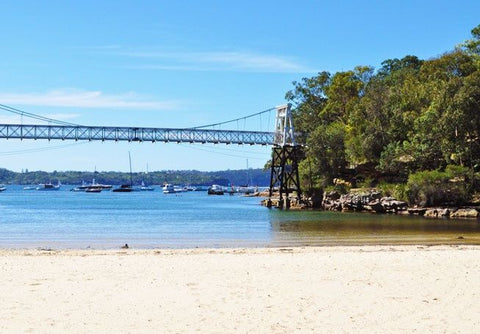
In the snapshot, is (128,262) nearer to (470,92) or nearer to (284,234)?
(284,234)

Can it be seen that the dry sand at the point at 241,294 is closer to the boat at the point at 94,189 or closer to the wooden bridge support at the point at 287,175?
the wooden bridge support at the point at 287,175

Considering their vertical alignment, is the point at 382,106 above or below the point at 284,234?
above

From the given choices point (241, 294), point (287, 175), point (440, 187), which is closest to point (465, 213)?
point (440, 187)

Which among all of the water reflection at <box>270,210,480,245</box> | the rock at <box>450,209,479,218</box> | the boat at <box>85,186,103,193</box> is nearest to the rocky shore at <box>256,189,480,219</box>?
the rock at <box>450,209,479,218</box>

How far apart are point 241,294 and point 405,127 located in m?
48.0

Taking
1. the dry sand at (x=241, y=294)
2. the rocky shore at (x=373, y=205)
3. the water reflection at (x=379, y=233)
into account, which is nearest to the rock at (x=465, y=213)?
the rocky shore at (x=373, y=205)

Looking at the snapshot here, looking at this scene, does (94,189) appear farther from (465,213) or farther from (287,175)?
(465,213)

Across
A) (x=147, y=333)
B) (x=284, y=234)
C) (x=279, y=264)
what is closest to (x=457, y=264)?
(x=279, y=264)

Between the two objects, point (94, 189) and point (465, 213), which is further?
point (94, 189)

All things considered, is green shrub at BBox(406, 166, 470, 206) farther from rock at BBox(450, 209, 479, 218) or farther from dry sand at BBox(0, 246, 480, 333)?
dry sand at BBox(0, 246, 480, 333)

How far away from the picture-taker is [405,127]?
191 feet

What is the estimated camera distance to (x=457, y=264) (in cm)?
1797

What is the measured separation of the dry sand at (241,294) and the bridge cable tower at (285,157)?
2127 inches

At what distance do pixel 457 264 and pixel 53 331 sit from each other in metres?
12.1
